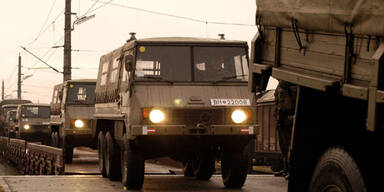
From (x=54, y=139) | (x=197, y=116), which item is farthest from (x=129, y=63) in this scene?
(x=54, y=139)

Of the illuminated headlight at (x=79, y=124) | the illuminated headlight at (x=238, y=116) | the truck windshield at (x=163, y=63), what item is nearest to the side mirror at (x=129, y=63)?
the truck windshield at (x=163, y=63)

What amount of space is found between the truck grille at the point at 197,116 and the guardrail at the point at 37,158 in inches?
205

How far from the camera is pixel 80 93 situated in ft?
78.2

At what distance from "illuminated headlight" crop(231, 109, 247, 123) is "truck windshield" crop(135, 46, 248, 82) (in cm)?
66

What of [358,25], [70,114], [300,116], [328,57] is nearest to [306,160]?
[300,116]

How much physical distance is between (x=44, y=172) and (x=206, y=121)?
956 cm

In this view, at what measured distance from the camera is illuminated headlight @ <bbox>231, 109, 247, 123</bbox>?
13.2 meters

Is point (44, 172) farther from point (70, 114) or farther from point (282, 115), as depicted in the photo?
point (282, 115)

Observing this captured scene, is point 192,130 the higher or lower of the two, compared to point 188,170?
higher

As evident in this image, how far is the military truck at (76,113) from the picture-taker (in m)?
22.7

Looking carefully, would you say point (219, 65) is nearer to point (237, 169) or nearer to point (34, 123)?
point (237, 169)

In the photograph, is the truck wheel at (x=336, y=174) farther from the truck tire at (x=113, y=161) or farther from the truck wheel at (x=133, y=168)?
the truck tire at (x=113, y=161)

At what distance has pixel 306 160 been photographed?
269 inches

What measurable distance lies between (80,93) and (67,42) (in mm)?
11615
